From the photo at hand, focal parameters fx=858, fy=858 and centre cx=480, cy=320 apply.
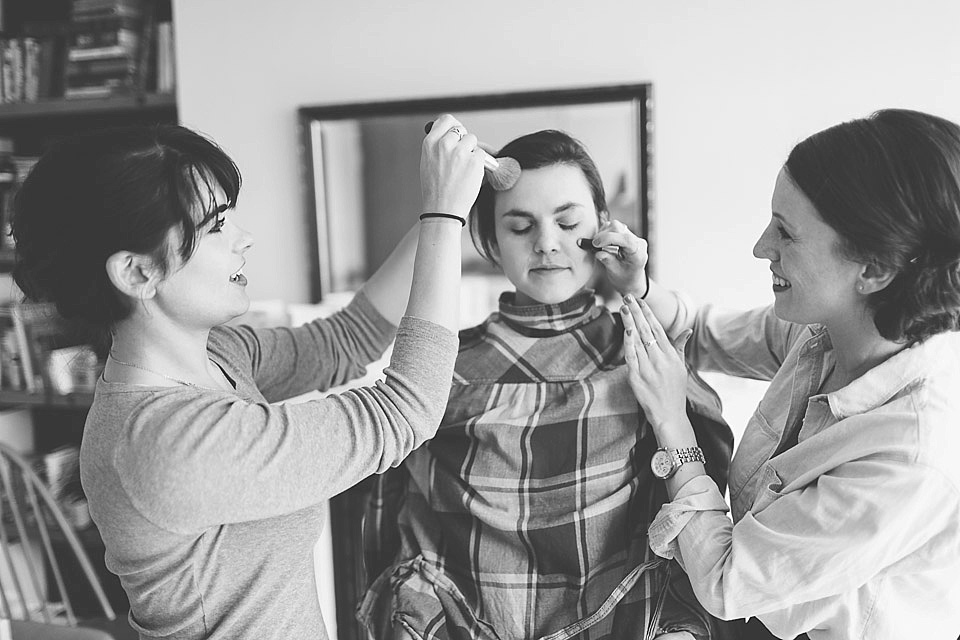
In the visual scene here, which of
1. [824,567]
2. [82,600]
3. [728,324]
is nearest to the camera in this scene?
[824,567]

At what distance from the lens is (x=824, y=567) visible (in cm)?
102

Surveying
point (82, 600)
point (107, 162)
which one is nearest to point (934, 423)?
point (107, 162)

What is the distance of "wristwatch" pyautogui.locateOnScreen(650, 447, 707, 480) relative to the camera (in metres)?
Answer: 1.19

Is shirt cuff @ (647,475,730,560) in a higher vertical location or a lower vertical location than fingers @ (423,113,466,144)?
lower

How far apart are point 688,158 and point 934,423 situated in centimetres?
179

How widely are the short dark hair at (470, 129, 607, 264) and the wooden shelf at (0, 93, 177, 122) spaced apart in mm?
2276

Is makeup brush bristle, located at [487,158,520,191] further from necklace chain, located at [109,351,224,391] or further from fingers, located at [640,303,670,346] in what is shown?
necklace chain, located at [109,351,224,391]

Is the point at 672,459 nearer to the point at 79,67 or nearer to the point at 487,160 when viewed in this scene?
the point at 487,160

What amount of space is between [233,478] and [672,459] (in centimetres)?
59

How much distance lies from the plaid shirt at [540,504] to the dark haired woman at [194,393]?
175 mm

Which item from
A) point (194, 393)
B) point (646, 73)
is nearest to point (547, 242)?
point (194, 393)

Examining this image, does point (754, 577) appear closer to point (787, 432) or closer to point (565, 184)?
point (787, 432)

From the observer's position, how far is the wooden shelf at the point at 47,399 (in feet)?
11.1

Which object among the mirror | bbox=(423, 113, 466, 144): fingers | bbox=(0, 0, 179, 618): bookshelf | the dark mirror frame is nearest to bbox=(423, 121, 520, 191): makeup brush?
bbox=(423, 113, 466, 144): fingers
